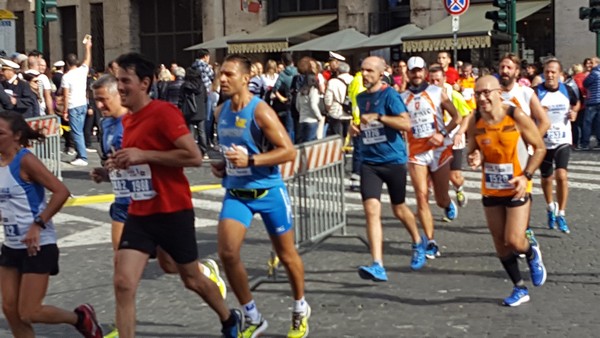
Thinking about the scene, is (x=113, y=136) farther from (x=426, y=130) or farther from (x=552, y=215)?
(x=552, y=215)

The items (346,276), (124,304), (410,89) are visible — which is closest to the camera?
(124,304)

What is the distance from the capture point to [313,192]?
10.2 m

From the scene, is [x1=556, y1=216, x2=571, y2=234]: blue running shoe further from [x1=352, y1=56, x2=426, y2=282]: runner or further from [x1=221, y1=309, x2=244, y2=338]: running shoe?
[x1=221, y1=309, x2=244, y2=338]: running shoe

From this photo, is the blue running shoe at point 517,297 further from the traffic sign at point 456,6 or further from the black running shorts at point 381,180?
the traffic sign at point 456,6

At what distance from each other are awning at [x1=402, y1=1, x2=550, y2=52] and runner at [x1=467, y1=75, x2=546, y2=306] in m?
20.8

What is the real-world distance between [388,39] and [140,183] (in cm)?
2451

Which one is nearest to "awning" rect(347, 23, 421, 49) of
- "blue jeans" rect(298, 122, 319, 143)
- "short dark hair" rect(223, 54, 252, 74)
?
"blue jeans" rect(298, 122, 319, 143)

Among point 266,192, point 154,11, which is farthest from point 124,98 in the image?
point 154,11

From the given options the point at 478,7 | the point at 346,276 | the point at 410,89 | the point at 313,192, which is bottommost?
the point at 346,276

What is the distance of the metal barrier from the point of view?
1562cm

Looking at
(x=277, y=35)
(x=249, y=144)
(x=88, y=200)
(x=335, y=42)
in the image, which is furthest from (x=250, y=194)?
(x=277, y=35)

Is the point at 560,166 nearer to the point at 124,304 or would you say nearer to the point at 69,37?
the point at 124,304

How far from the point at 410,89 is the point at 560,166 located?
184 cm

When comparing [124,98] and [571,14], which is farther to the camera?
[571,14]
